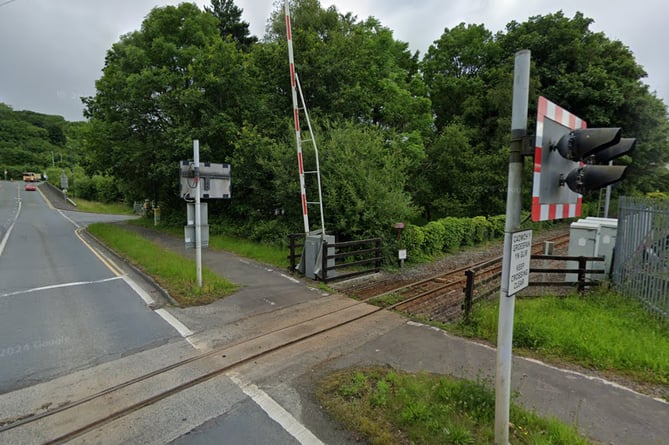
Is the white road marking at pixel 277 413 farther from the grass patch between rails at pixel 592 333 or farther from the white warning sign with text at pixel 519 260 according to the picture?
the grass patch between rails at pixel 592 333

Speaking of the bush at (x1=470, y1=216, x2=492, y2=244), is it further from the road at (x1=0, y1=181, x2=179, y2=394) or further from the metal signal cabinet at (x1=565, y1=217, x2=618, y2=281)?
the road at (x1=0, y1=181, x2=179, y2=394)

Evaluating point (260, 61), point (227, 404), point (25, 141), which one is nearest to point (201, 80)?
point (260, 61)

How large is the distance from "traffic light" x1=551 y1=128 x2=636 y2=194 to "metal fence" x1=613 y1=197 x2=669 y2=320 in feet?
16.1

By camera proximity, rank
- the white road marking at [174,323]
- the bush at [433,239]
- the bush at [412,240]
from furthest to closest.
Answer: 1. the bush at [433,239]
2. the bush at [412,240]
3. the white road marking at [174,323]

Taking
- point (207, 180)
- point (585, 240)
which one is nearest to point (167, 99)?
point (207, 180)

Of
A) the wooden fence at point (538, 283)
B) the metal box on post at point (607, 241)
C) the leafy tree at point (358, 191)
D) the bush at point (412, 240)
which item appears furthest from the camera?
the bush at point (412, 240)

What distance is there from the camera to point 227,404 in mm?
3506

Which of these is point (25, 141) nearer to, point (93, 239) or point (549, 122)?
point (93, 239)

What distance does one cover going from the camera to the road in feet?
14.2

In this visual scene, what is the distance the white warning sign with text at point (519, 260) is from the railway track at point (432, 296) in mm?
3779

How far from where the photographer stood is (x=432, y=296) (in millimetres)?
7566

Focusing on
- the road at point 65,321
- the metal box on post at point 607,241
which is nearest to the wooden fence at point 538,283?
the metal box on post at point 607,241

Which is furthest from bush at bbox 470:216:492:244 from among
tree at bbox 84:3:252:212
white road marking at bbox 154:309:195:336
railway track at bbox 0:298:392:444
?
white road marking at bbox 154:309:195:336

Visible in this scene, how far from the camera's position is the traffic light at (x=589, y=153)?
2.24 metres
